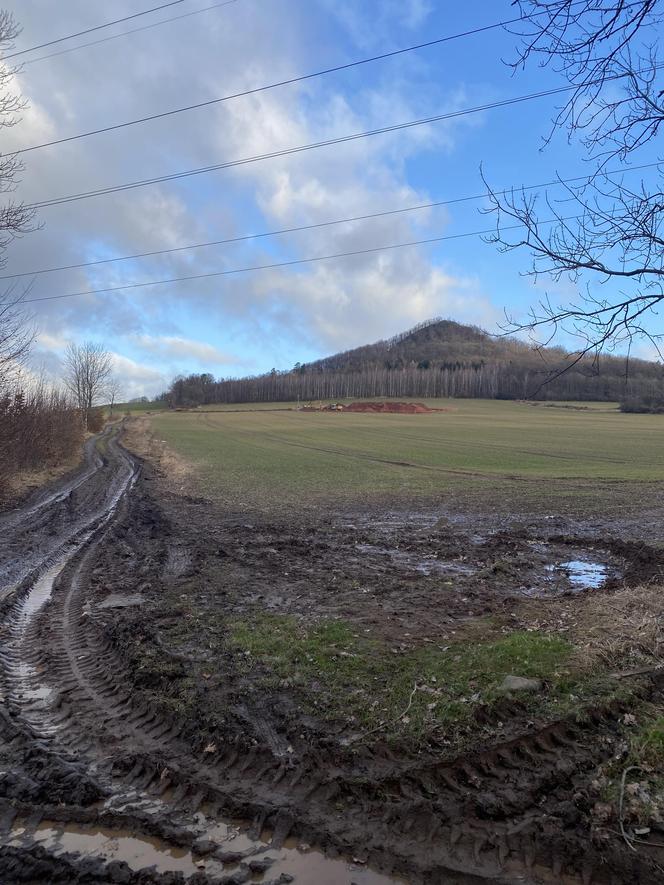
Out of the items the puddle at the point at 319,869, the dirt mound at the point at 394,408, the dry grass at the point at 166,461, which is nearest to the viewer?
the puddle at the point at 319,869

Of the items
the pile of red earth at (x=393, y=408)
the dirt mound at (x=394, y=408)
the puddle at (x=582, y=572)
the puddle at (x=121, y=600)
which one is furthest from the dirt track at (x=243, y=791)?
the pile of red earth at (x=393, y=408)

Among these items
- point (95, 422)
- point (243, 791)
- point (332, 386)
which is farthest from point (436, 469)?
point (332, 386)

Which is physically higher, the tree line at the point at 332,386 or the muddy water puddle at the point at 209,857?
the tree line at the point at 332,386

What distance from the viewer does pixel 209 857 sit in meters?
3.27

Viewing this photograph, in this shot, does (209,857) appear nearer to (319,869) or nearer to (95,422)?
(319,869)

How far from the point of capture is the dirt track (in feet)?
10.4

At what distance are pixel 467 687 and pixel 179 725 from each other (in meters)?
2.37

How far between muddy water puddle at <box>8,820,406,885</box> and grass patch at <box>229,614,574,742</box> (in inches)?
46.1

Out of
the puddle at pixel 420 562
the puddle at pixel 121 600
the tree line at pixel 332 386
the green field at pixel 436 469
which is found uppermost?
the tree line at pixel 332 386

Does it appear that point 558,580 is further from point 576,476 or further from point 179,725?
A: point 576,476

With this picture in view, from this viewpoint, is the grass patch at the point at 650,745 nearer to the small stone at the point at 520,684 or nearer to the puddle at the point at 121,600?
the small stone at the point at 520,684

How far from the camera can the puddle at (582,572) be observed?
30.7 ft

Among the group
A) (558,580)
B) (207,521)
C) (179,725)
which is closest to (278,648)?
(179,725)

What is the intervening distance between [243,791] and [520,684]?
2.42 m
